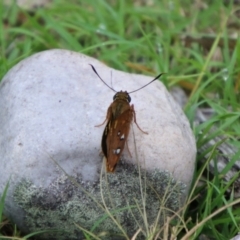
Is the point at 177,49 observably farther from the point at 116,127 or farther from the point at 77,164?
the point at 77,164

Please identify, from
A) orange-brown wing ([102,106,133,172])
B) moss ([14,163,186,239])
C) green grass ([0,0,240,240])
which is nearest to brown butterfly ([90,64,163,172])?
orange-brown wing ([102,106,133,172])

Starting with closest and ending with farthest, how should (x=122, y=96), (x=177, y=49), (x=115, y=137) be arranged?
(x=115, y=137)
(x=122, y=96)
(x=177, y=49)

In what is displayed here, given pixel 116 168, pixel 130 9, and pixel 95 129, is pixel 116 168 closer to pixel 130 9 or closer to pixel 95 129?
pixel 95 129

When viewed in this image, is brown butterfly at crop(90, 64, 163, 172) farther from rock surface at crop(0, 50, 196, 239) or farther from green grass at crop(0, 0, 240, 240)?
green grass at crop(0, 0, 240, 240)

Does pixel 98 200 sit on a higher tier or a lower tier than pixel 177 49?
lower

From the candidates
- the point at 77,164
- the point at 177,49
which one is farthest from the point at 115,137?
the point at 177,49

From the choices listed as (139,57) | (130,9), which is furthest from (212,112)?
(130,9)
